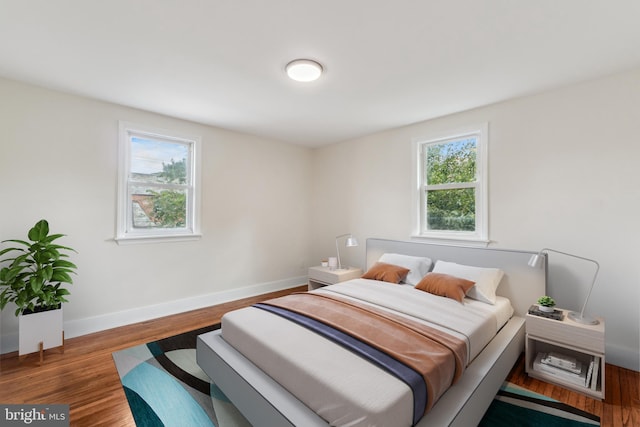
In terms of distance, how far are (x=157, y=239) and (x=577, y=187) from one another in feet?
15.3

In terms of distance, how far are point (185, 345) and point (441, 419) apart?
2.40 meters

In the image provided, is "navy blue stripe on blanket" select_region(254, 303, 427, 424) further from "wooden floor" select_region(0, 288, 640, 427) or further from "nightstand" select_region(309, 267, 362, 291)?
"nightstand" select_region(309, 267, 362, 291)

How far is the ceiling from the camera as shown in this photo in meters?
1.72

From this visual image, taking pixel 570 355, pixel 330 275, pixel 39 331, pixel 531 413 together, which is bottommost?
pixel 531 413

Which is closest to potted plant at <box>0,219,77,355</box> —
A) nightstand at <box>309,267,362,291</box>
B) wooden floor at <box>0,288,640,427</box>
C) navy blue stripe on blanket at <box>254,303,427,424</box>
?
wooden floor at <box>0,288,640,427</box>

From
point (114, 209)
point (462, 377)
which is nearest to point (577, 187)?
point (462, 377)

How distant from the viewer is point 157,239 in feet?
11.5

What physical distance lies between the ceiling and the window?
0.53 metres

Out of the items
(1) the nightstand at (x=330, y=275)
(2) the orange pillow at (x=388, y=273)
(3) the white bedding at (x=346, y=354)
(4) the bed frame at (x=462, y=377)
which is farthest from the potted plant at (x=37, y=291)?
(2) the orange pillow at (x=388, y=273)

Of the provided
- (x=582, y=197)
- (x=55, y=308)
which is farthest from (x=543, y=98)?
(x=55, y=308)

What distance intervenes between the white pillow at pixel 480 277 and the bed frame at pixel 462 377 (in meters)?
0.16

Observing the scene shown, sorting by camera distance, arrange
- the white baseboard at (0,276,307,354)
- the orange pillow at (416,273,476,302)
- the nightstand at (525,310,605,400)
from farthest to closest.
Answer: the white baseboard at (0,276,307,354) < the orange pillow at (416,273,476,302) < the nightstand at (525,310,605,400)

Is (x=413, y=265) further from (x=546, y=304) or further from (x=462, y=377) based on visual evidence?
(x=462, y=377)

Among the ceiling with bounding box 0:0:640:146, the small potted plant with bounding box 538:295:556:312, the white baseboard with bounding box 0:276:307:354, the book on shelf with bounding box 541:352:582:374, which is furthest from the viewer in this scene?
the white baseboard with bounding box 0:276:307:354
